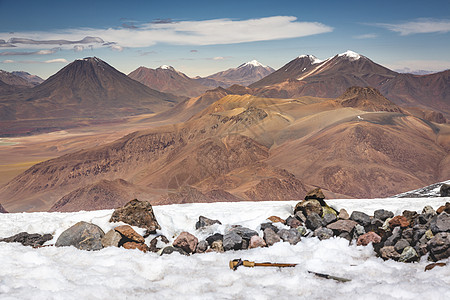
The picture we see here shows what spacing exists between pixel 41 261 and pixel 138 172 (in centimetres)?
6961

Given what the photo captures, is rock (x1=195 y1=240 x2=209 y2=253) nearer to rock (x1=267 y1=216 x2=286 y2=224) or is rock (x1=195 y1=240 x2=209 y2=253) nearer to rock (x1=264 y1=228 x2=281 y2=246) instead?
rock (x1=264 y1=228 x2=281 y2=246)

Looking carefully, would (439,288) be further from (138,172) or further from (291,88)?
(291,88)

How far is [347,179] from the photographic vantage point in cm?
5016

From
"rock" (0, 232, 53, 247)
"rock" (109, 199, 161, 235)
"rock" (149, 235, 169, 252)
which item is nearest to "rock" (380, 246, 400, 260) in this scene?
"rock" (149, 235, 169, 252)

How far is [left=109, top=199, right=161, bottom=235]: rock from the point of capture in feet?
26.3

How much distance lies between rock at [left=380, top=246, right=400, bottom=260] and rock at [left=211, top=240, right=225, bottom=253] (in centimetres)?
311

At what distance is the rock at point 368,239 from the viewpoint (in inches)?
284

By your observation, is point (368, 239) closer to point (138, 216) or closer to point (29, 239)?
point (138, 216)

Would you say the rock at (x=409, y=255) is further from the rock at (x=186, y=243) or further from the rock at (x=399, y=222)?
the rock at (x=186, y=243)

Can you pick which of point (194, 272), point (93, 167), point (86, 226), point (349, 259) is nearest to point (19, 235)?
point (86, 226)

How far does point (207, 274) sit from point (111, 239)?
245 cm

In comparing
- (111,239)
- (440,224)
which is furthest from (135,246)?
(440,224)

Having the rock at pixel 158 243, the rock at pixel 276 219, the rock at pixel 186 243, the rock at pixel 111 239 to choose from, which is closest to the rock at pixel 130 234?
the rock at pixel 111 239

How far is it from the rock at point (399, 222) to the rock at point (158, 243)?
16.4 ft
